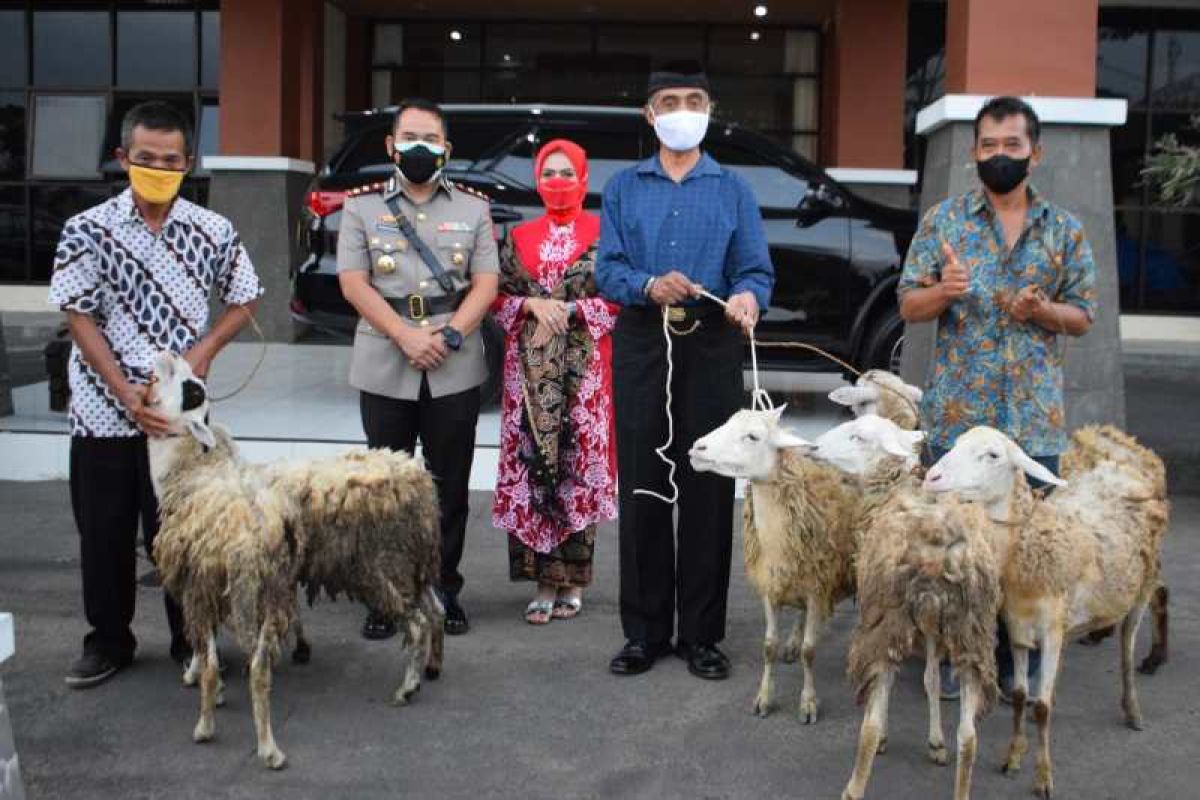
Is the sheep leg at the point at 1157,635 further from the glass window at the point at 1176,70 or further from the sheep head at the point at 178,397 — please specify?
the glass window at the point at 1176,70

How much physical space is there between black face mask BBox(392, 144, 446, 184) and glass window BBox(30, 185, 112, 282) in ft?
41.9

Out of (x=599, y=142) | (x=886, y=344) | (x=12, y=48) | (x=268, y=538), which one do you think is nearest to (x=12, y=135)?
(x=12, y=48)

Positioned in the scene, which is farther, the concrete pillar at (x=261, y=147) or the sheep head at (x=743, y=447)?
the concrete pillar at (x=261, y=147)

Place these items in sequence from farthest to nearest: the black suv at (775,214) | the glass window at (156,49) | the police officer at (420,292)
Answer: the glass window at (156,49), the black suv at (775,214), the police officer at (420,292)

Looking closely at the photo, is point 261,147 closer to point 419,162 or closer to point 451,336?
point 419,162

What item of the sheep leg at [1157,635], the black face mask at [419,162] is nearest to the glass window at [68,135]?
the black face mask at [419,162]

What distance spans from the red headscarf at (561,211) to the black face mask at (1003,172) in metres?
1.60

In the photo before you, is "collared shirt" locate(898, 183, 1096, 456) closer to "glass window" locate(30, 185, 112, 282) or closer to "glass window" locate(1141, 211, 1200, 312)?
"glass window" locate(1141, 211, 1200, 312)

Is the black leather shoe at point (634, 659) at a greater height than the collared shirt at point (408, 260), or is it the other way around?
the collared shirt at point (408, 260)

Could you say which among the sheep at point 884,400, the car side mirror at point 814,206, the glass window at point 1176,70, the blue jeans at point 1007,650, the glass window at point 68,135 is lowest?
the blue jeans at point 1007,650

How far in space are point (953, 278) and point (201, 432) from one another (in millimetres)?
2581

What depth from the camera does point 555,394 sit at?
5422mm

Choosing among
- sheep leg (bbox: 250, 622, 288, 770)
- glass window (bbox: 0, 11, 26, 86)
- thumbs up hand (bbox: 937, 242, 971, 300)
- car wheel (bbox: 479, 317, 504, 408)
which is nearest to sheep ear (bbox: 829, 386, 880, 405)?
thumbs up hand (bbox: 937, 242, 971, 300)

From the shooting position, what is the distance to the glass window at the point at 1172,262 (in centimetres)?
1630
